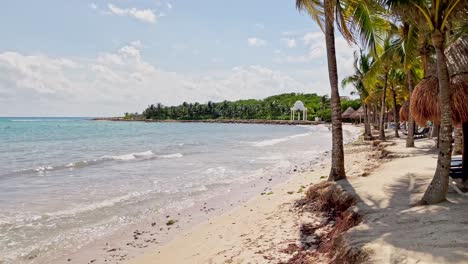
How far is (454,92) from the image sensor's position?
7.23 metres

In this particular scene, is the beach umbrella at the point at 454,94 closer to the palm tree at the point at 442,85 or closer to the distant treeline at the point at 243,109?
the palm tree at the point at 442,85

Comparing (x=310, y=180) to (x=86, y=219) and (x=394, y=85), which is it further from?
(x=394, y=85)

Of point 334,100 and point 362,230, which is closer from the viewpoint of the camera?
point 362,230

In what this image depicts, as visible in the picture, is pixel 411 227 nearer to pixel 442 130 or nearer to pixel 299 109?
pixel 442 130

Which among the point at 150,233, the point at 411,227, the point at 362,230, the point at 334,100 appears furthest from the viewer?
the point at 334,100

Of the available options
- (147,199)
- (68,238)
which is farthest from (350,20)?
(68,238)

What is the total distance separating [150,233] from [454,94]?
6.57 metres

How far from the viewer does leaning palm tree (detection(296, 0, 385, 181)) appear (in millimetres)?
9035

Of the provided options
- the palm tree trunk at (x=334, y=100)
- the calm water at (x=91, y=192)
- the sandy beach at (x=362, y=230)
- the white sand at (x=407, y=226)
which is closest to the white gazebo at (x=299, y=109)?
the calm water at (x=91, y=192)

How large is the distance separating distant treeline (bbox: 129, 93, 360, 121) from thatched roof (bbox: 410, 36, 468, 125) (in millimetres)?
86316

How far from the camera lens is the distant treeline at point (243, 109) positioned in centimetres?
10491

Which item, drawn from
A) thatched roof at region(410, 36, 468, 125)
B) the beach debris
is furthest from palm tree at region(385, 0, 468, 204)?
the beach debris

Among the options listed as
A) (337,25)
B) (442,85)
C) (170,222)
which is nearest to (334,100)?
(337,25)

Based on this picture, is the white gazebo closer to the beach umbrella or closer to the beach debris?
the beach umbrella
